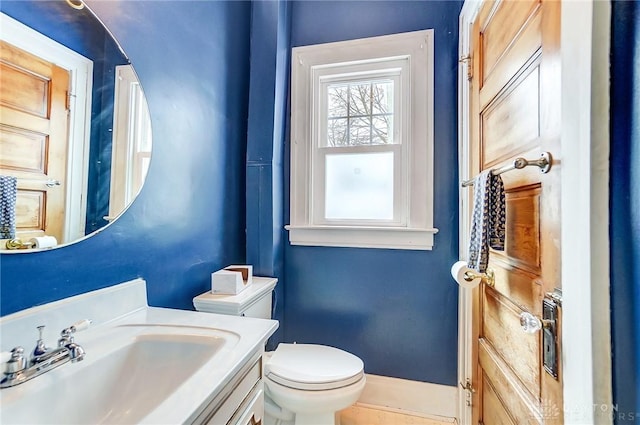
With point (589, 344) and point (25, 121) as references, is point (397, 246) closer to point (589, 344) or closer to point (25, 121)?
point (589, 344)

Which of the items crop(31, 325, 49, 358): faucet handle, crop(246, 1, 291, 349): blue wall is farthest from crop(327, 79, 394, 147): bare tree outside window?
crop(31, 325, 49, 358): faucet handle

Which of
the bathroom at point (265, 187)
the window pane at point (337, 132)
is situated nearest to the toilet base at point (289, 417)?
the bathroom at point (265, 187)

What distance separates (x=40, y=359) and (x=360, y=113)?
1.73 metres

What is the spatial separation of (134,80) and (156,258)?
0.63 meters

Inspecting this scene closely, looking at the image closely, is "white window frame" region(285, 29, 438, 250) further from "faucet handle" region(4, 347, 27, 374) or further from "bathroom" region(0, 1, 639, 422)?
"faucet handle" region(4, 347, 27, 374)

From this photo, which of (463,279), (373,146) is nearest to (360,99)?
(373,146)

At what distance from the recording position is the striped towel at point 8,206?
0.66m

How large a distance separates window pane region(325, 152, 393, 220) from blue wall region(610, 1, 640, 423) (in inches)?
49.9

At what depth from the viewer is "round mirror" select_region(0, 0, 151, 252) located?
2.23 feet

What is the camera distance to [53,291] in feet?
2.47

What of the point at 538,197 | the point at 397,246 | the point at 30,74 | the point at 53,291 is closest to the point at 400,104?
the point at 397,246

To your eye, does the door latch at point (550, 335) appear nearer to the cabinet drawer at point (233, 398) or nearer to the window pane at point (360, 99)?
the cabinet drawer at point (233, 398)

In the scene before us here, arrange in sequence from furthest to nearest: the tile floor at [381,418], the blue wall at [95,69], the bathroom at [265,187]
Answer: the tile floor at [381,418]
the bathroom at [265,187]
the blue wall at [95,69]

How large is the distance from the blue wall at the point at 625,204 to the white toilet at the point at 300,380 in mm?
943
